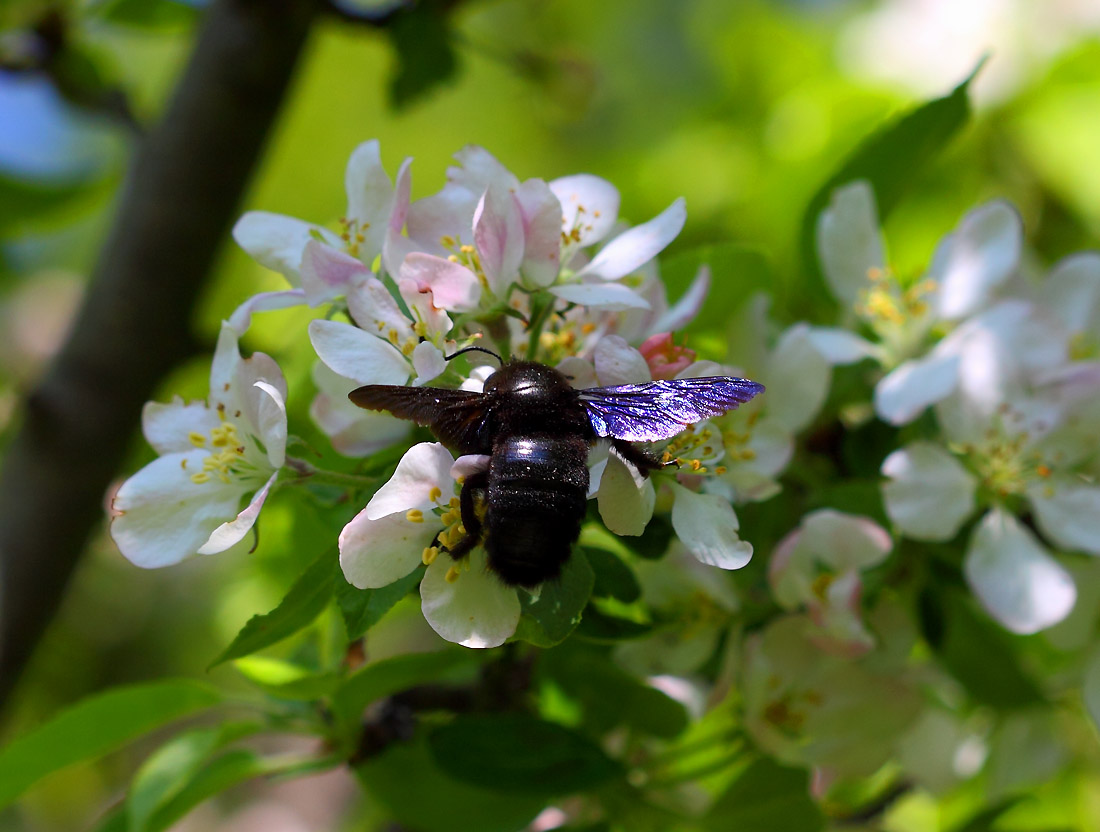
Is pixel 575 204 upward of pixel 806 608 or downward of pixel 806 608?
upward

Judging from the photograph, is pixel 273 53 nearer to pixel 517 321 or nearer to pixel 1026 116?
pixel 517 321

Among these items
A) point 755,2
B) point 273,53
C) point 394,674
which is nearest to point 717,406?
point 394,674

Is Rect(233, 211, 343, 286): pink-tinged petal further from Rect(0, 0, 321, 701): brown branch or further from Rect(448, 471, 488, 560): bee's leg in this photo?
Rect(0, 0, 321, 701): brown branch

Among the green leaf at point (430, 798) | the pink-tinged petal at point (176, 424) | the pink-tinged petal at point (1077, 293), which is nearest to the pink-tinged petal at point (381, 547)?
the pink-tinged petal at point (176, 424)

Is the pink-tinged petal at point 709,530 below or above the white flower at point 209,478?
above

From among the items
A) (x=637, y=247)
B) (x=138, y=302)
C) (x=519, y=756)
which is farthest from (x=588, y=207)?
(x=138, y=302)

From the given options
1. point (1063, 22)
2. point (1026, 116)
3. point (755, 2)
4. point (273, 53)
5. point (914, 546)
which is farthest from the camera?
point (755, 2)

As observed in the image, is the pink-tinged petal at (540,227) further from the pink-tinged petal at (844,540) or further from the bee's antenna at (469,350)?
the pink-tinged petal at (844,540)

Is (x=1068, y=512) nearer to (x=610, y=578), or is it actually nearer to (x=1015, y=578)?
(x=1015, y=578)
